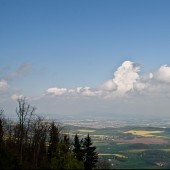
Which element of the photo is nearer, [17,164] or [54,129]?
[17,164]

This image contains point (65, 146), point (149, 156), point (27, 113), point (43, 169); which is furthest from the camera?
point (149, 156)

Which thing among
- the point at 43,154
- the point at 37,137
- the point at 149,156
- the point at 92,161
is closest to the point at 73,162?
the point at 92,161

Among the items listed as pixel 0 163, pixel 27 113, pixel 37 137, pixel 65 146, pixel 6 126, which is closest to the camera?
pixel 0 163

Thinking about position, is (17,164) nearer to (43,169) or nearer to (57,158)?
(43,169)

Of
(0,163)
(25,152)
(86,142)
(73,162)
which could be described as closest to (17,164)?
(0,163)

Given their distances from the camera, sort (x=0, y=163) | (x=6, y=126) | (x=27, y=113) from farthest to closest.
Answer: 1. (x=6, y=126)
2. (x=27, y=113)
3. (x=0, y=163)

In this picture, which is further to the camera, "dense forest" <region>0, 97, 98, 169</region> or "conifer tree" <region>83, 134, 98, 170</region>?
"conifer tree" <region>83, 134, 98, 170</region>

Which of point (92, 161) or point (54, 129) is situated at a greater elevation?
point (54, 129)

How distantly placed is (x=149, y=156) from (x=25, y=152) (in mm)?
122813

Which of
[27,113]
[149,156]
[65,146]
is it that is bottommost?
[149,156]

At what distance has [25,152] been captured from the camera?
244 ft

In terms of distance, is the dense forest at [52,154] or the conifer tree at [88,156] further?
the conifer tree at [88,156]

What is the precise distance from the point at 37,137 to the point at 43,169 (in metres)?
22.7

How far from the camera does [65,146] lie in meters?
57.3
